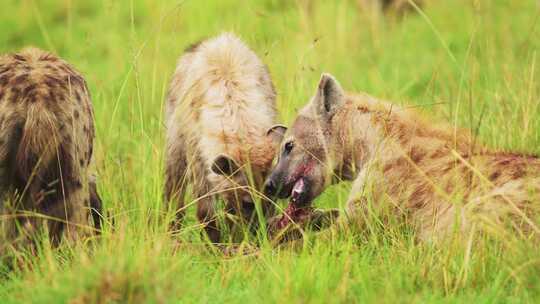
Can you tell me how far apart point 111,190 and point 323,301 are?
177cm

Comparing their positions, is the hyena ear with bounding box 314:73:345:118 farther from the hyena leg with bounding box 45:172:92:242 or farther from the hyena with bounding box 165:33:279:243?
the hyena leg with bounding box 45:172:92:242

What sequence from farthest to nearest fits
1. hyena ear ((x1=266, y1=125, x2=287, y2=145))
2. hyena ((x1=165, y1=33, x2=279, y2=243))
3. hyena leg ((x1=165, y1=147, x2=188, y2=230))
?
hyena leg ((x1=165, y1=147, x2=188, y2=230)) → hyena ear ((x1=266, y1=125, x2=287, y2=145)) → hyena ((x1=165, y1=33, x2=279, y2=243))

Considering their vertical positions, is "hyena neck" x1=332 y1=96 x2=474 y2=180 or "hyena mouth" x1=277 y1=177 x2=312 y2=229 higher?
"hyena neck" x1=332 y1=96 x2=474 y2=180

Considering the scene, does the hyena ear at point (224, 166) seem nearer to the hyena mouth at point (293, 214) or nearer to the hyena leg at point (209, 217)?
the hyena leg at point (209, 217)

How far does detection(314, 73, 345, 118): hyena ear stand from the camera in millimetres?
5051

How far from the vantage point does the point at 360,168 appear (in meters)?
5.12

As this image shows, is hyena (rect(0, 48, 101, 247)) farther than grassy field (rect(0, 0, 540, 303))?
Yes

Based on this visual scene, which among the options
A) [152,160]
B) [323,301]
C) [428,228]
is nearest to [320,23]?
[152,160]

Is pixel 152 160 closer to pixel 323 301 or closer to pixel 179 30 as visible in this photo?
pixel 323 301

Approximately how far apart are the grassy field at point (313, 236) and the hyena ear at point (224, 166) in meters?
0.28

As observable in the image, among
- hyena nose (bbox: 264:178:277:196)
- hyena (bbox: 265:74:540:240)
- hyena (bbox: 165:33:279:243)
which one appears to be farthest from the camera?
hyena (bbox: 165:33:279:243)

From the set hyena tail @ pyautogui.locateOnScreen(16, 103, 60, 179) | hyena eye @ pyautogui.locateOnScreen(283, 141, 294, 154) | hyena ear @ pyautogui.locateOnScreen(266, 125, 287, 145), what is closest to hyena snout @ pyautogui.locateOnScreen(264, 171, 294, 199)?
hyena eye @ pyautogui.locateOnScreen(283, 141, 294, 154)

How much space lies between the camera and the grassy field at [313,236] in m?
3.83

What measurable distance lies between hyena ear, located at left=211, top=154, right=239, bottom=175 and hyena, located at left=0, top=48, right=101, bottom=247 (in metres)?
0.64
